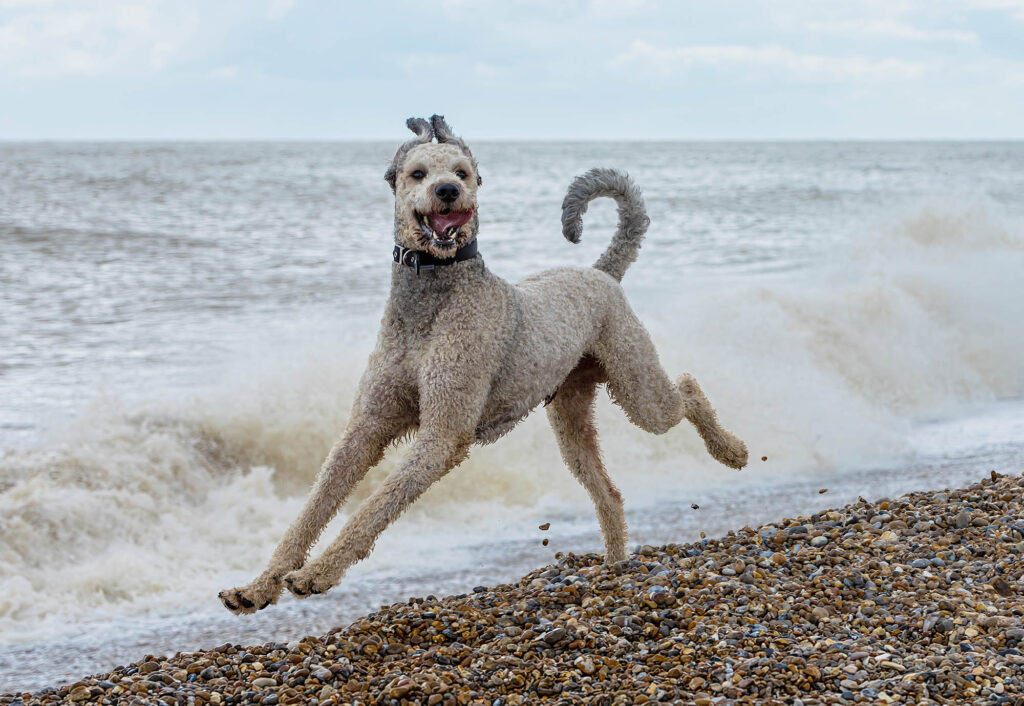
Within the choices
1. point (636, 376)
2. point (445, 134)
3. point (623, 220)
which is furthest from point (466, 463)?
point (445, 134)

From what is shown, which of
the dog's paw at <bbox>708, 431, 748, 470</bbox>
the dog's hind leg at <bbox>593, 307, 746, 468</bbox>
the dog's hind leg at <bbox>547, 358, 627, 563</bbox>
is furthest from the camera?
the dog's paw at <bbox>708, 431, 748, 470</bbox>

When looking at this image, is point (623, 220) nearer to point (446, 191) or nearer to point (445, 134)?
point (445, 134)

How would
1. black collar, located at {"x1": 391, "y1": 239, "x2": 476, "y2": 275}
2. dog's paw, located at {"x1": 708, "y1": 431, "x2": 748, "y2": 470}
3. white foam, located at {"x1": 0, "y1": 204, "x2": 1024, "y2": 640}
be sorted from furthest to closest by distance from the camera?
white foam, located at {"x1": 0, "y1": 204, "x2": 1024, "y2": 640}, dog's paw, located at {"x1": 708, "y1": 431, "x2": 748, "y2": 470}, black collar, located at {"x1": 391, "y1": 239, "x2": 476, "y2": 275}

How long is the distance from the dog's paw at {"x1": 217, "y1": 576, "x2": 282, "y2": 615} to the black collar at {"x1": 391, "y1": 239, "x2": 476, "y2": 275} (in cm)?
121

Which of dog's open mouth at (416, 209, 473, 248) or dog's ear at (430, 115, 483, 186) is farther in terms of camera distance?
dog's ear at (430, 115, 483, 186)

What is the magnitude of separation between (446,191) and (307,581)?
1364 mm

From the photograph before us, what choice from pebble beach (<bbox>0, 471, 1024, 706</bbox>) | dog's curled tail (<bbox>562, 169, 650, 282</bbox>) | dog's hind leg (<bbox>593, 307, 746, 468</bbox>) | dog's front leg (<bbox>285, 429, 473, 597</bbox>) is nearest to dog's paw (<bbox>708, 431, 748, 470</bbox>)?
dog's hind leg (<bbox>593, 307, 746, 468</bbox>)

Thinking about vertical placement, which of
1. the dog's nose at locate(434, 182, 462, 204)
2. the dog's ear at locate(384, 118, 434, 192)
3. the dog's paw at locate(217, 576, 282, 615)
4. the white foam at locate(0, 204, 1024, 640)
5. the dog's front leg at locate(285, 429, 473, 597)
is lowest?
the white foam at locate(0, 204, 1024, 640)

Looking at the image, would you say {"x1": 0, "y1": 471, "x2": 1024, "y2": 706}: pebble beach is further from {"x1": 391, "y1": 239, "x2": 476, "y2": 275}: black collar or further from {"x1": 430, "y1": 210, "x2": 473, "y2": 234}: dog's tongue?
{"x1": 430, "y1": 210, "x2": 473, "y2": 234}: dog's tongue

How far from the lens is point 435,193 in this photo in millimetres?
3484

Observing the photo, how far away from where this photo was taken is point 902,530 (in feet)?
19.3

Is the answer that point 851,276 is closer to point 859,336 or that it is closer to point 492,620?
point 859,336

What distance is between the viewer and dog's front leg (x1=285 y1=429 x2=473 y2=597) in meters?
3.41

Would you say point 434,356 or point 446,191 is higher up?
point 446,191
